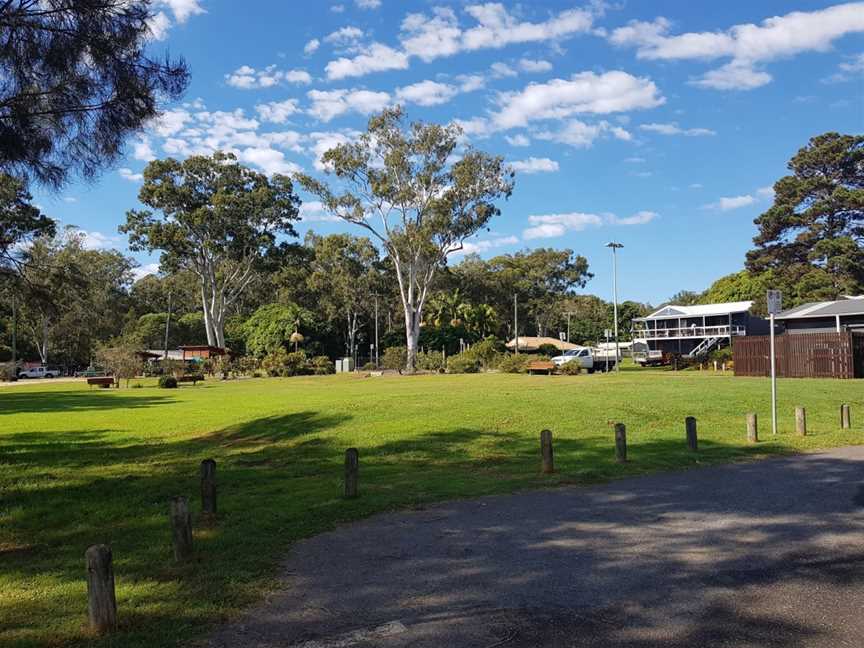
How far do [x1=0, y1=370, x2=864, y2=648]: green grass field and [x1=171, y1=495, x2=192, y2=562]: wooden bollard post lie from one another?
5.4 inches

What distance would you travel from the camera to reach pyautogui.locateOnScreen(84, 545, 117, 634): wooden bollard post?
15.7 ft

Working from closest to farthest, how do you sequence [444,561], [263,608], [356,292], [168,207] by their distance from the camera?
[263,608]
[444,561]
[168,207]
[356,292]

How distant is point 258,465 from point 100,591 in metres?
8.99

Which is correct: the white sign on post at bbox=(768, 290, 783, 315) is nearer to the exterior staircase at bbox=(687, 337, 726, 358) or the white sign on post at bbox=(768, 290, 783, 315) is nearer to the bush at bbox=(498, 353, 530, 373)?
the bush at bbox=(498, 353, 530, 373)

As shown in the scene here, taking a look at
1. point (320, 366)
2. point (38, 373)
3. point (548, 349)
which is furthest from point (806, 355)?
point (38, 373)

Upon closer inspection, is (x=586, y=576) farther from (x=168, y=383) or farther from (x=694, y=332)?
(x=694, y=332)

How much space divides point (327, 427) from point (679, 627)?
518 inches

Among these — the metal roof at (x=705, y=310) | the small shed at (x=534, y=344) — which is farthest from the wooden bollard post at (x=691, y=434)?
the small shed at (x=534, y=344)

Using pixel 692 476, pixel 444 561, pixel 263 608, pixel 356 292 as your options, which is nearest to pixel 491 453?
pixel 692 476

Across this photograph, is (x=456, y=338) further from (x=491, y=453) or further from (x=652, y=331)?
(x=491, y=453)

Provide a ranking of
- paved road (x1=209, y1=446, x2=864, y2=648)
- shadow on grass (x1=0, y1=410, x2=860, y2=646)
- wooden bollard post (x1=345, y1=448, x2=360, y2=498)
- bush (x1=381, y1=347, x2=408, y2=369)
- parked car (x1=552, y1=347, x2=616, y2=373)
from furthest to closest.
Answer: bush (x1=381, y1=347, x2=408, y2=369) → parked car (x1=552, y1=347, x2=616, y2=373) → wooden bollard post (x1=345, y1=448, x2=360, y2=498) → shadow on grass (x1=0, y1=410, x2=860, y2=646) → paved road (x1=209, y1=446, x2=864, y2=648)

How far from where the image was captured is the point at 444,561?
6.34 m

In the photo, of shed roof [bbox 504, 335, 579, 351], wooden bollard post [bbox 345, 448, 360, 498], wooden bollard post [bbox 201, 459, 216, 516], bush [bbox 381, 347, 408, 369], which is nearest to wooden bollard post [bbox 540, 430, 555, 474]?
wooden bollard post [bbox 345, 448, 360, 498]

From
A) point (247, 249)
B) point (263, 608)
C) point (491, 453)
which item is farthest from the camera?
point (247, 249)
